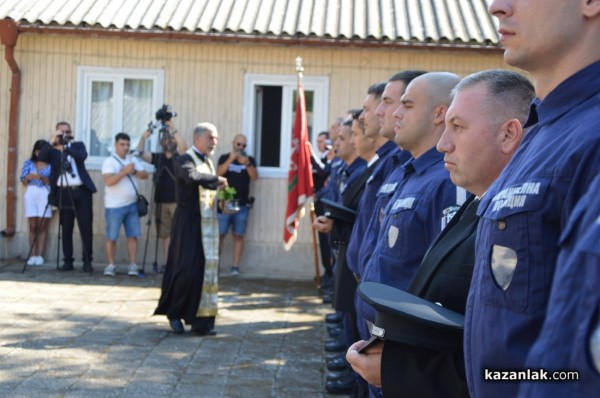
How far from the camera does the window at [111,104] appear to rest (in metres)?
14.4

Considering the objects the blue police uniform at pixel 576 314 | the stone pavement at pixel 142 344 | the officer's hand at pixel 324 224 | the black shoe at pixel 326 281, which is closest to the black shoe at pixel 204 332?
the stone pavement at pixel 142 344

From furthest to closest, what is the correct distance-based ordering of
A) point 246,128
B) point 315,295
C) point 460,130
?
point 246,128, point 315,295, point 460,130

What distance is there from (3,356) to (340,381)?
117 inches

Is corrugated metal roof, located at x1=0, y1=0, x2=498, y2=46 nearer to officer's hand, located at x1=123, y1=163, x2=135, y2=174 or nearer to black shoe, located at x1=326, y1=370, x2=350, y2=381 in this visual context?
officer's hand, located at x1=123, y1=163, x2=135, y2=174

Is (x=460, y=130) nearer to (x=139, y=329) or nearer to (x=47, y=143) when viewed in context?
(x=139, y=329)

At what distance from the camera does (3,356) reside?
7680 mm

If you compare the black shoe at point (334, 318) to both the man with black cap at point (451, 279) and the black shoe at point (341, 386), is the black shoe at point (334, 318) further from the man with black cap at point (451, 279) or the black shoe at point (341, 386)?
the man with black cap at point (451, 279)

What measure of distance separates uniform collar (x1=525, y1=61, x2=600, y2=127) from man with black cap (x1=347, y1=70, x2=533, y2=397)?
2.35ft

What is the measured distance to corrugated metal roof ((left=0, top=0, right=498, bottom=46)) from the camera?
1363 centimetres

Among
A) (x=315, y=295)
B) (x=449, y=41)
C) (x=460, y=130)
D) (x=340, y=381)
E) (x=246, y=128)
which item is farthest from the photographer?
(x=246, y=128)

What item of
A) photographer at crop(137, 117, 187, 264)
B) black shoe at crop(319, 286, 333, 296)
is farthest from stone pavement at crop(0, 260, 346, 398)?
photographer at crop(137, 117, 187, 264)

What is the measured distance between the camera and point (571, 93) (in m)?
2.09

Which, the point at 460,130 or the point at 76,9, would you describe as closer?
the point at 460,130

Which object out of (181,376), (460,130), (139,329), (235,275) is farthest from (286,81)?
(460,130)
